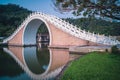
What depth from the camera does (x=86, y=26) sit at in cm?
5619

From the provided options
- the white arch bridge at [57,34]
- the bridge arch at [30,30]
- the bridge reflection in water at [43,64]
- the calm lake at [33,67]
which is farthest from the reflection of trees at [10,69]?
the bridge arch at [30,30]

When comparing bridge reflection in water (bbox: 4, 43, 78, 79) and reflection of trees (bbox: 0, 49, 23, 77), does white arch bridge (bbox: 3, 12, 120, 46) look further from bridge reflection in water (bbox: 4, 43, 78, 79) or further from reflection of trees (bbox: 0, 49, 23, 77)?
reflection of trees (bbox: 0, 49, 23, 77)

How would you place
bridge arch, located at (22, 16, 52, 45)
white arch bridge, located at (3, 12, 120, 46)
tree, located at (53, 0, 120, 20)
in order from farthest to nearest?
bridge arch, located at (22, 16, 52, 45) < white arch bridge, located at (3, 12, 120, 46) < tree, located at (53, 0, 120, 20)

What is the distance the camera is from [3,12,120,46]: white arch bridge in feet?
78.5

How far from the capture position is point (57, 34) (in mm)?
30031

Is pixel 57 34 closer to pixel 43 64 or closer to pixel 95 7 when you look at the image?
pixel 43 64

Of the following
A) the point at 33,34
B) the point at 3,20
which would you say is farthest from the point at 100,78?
the point at 3,20

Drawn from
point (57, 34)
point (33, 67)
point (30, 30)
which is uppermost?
point (30, 30)

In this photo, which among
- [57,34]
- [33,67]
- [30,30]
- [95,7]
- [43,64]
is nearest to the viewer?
[95,7]

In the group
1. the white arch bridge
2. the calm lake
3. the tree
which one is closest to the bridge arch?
the white arch bridge

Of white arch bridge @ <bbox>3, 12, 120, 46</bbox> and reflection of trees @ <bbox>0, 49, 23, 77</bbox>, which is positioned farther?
white arch bridge @ <bbox>3, 12, 120, 46</bbox>

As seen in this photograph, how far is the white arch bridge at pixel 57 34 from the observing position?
2394 centimetres

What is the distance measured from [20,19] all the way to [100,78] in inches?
2369

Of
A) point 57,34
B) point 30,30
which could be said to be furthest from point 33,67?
point 30,30
